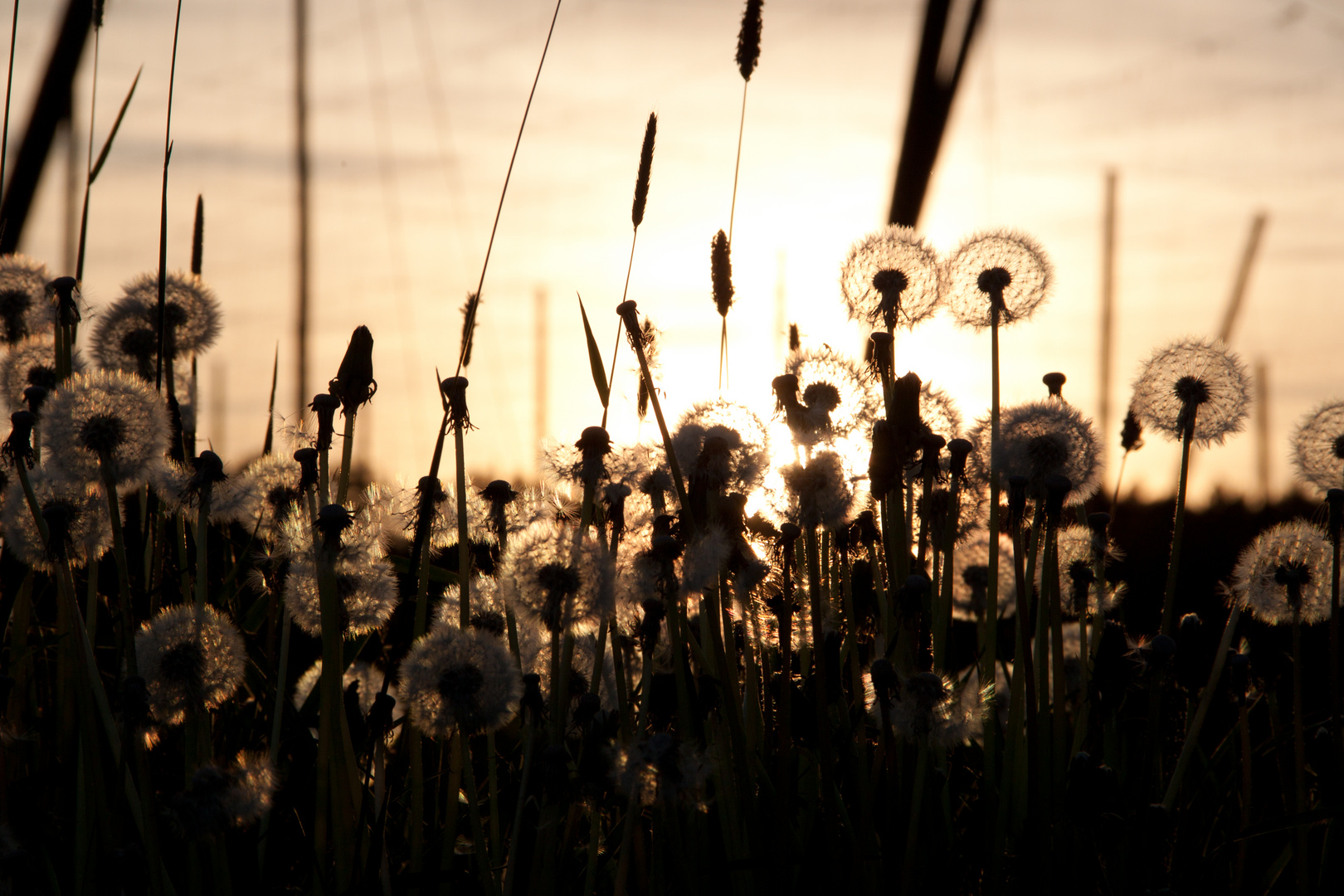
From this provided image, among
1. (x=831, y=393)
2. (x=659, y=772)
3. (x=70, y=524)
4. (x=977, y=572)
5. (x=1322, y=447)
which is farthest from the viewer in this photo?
(x=977, y=572)

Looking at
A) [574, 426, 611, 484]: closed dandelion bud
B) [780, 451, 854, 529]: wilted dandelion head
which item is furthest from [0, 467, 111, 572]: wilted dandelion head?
[780, 451, 854, 529]: wilted dandelion head

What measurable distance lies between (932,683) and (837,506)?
0.34 meters

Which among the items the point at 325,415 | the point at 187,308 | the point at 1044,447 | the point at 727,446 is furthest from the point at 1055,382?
the point at 187,308

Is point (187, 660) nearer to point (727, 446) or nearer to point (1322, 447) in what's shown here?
point (727, 446)

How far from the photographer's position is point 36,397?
1.90 meters

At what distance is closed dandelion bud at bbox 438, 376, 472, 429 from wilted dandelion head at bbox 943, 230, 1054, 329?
116 cm

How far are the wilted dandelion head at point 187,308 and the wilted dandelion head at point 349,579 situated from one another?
1.01 metres

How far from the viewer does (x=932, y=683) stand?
1.62m

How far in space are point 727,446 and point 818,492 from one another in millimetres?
170

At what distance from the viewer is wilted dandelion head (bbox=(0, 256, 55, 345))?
8.59 ft

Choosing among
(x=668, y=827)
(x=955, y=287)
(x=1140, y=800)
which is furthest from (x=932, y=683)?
(x=955, y=287)

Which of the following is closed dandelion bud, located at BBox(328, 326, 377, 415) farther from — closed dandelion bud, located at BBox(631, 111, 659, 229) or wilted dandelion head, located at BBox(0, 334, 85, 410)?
wilted dandelion head, located at BBox(0, 334, 85, 410)

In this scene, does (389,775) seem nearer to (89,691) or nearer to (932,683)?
(89,691)

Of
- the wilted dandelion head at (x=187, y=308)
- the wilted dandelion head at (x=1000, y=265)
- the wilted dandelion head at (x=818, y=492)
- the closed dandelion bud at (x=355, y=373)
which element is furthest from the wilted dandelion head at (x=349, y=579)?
the wilted dandelion head at (x=1000, y=265)
